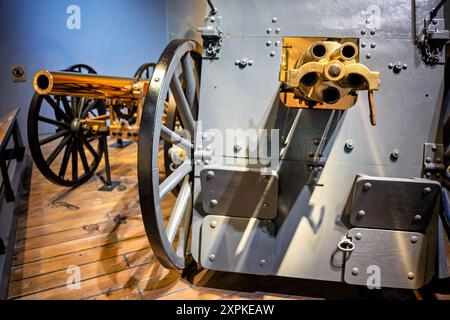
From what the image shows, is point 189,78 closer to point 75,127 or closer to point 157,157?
point 157,157

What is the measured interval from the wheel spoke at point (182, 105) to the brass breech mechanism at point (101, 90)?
0.80 meters

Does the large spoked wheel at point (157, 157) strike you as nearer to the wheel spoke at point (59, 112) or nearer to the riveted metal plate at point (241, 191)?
the riveted metal plate at point (241, 191)

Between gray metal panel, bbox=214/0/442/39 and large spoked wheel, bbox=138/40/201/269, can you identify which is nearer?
large spoked wheel, bbox=138/40/201/269

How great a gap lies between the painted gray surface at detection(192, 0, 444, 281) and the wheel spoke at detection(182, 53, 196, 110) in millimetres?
78

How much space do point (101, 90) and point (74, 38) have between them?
6.11 feet

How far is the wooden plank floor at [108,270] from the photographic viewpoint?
4.99ft

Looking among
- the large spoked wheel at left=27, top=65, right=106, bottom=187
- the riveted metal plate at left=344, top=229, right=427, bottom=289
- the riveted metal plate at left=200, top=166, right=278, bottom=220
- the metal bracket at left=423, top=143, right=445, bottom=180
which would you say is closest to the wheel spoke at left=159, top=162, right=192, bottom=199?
the riveted metal plate at left=200, top=166, right=278, bottom=220

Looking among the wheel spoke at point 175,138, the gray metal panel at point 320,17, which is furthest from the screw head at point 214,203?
the gray metal panel at point 320,17

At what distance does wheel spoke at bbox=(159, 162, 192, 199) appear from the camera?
1210mm

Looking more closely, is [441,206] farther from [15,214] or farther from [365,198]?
[15,214]

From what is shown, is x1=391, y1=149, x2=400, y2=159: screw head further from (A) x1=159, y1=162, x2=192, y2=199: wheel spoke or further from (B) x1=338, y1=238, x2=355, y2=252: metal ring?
(A) x1=159, y1=162, x2=192, y2=199: wheel spoke

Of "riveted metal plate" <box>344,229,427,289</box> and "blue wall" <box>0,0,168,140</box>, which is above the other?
"blue wall" <box>0,0,168,140</box>

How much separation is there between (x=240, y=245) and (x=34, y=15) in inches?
123
